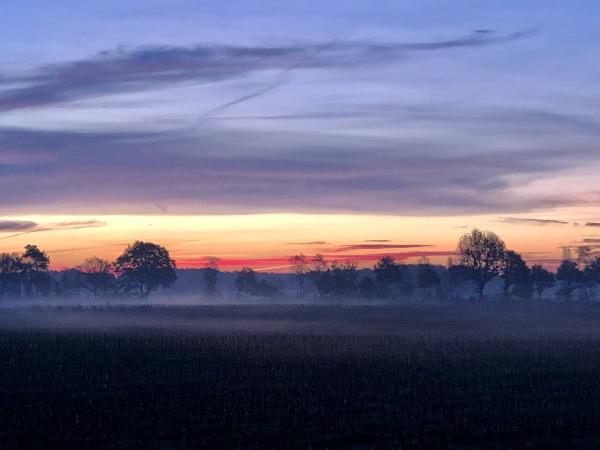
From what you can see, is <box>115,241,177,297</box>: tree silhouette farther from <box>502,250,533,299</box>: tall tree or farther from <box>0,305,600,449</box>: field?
<box>0,305,600,449</box>: field

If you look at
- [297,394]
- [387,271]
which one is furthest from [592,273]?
[297,394]

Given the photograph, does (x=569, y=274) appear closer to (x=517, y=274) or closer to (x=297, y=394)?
(x=517, y=274)

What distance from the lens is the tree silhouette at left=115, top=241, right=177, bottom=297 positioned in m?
184

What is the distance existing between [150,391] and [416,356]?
19619 mm

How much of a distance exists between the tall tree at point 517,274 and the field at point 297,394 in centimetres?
10463

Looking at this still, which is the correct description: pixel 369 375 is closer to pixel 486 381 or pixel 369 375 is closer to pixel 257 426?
pixel 486 381

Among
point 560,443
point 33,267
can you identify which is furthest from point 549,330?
point 33,267

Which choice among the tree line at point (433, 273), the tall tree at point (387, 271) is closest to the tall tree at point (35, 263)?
the tree line at point (433, 273)

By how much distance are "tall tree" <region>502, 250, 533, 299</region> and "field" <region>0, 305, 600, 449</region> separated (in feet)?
343

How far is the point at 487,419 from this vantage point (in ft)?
93.2

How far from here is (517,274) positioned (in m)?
163

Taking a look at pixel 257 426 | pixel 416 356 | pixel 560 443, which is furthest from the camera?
pixel 416 356

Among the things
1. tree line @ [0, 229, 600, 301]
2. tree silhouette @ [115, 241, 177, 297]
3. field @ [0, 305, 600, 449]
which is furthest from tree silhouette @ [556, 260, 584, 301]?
field @ [0, 305, 600, 449]

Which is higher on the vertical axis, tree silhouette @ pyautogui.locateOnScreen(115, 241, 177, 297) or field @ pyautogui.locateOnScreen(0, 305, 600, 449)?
tree silhouette @ pyautogui.locateOnScreen(115, 241, 177, 297)
